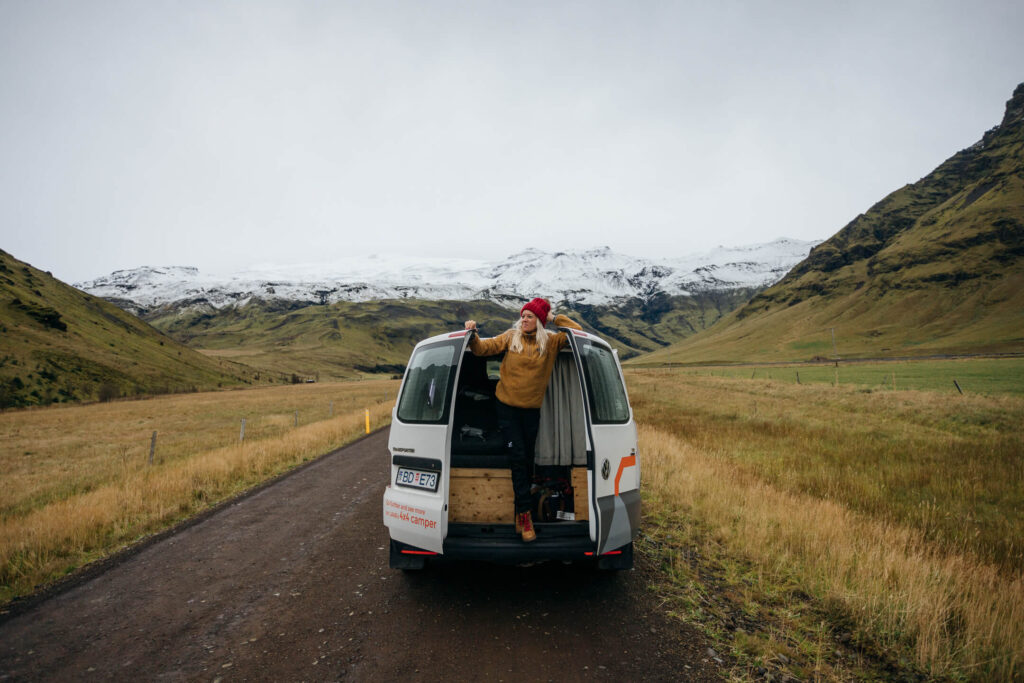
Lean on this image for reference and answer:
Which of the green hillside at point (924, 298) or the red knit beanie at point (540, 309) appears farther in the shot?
the green hillside at point (924, 298)

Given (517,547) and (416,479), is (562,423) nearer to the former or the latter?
(517,547)

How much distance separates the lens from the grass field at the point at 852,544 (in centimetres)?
351

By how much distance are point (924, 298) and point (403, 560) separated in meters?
176

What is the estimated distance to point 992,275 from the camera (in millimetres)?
127375

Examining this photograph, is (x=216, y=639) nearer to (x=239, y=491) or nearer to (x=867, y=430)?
(x=239, y=491)

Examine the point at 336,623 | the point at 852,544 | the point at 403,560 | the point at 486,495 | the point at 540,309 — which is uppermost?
the point at 540,309

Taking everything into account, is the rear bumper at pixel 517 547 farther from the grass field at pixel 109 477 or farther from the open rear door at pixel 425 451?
the grass field at pixel 109 477

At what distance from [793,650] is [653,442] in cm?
948

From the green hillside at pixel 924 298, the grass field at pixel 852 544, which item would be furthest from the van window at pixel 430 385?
the green hillside at pixel 924 298

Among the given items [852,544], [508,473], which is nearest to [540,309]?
[508,473]

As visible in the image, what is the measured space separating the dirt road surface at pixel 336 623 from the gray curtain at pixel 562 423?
1.34m

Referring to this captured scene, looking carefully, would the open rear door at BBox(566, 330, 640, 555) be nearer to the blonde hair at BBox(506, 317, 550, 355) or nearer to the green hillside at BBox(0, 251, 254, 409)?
the blonde hair at BBox(506, 317, 550, 355)

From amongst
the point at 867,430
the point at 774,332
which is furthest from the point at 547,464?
the point at 774,332

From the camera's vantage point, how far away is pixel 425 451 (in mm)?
4375
